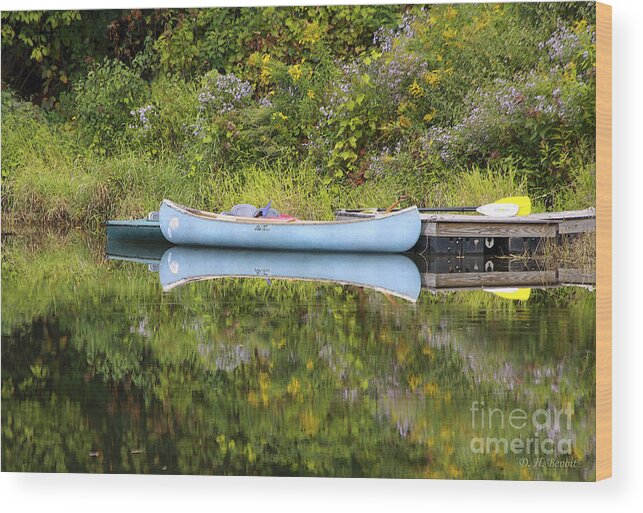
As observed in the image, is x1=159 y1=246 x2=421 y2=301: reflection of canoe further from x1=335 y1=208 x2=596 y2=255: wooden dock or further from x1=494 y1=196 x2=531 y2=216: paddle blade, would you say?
x1=494 y1=196 x2=531 y2=216: paddle blade

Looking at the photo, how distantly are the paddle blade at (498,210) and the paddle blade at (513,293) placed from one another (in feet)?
4.63

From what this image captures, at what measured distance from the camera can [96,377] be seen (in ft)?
21.4

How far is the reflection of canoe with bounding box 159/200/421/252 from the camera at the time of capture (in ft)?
33.3

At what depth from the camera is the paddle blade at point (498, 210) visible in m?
9.89

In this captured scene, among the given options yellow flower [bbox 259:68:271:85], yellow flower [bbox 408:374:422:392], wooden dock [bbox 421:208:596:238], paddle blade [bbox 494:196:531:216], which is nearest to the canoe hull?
yellow flower [bbox 259:68:271:85]

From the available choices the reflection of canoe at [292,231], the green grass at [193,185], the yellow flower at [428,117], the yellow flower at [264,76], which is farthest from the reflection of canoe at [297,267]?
the yellow flower at [264,76]

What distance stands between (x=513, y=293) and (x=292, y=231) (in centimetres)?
250

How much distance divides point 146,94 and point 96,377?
16.3 feet

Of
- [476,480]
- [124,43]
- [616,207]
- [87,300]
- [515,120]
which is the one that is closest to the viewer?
[476,480]

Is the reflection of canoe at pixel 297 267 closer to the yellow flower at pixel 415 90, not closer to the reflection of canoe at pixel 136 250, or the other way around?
the reflection of canoe at pixel 136 250

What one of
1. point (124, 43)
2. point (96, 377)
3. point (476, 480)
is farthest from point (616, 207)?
point (124, 43)

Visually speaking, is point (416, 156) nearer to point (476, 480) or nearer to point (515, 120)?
point (515, 120)

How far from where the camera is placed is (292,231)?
10352 mm

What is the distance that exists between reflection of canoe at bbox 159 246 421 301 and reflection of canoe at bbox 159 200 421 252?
0.33ft
